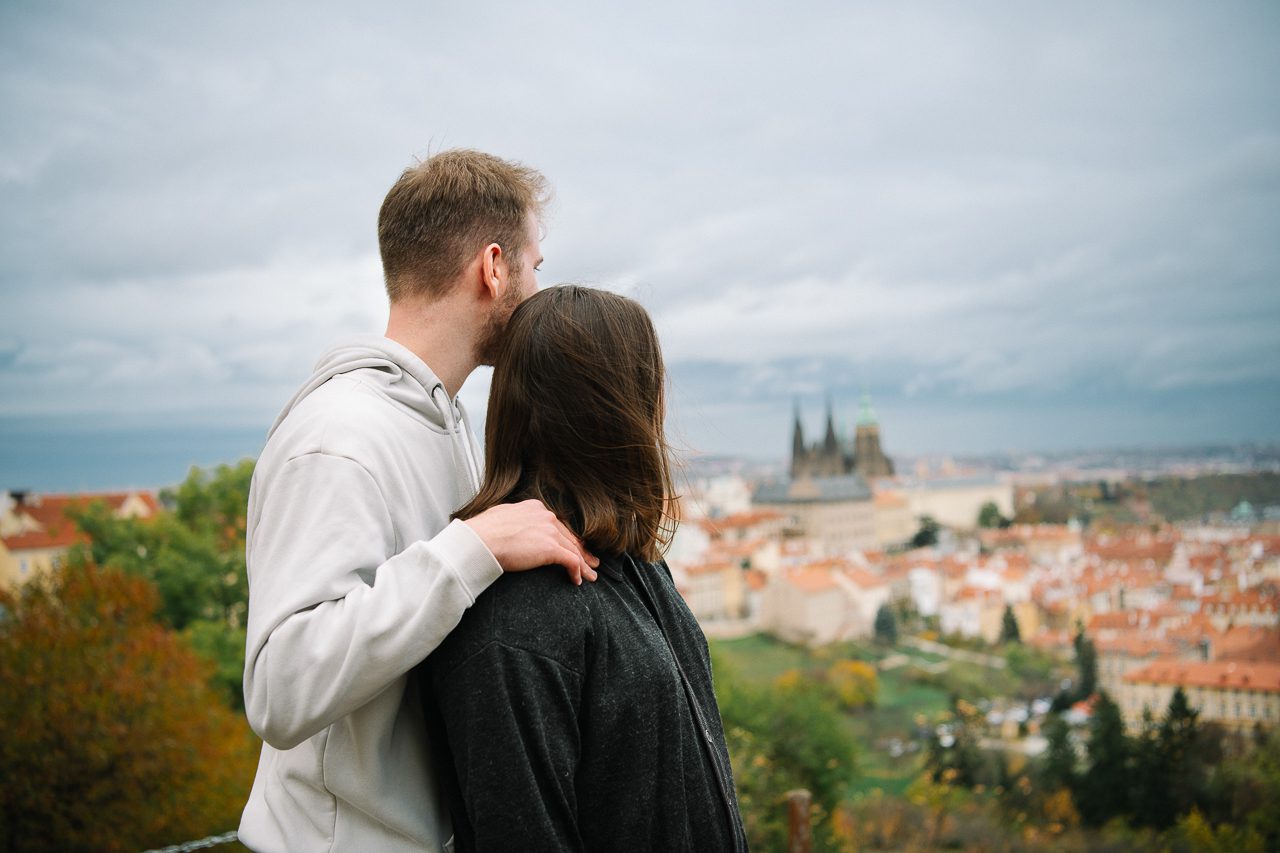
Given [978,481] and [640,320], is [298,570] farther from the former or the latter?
[978,481]

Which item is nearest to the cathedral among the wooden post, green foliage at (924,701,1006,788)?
green foliage at (924,701,1006,788)

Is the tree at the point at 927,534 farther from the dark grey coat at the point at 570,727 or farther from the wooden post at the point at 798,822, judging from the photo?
the dark grey coat at the point at 570,727

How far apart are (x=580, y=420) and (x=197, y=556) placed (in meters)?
17.2

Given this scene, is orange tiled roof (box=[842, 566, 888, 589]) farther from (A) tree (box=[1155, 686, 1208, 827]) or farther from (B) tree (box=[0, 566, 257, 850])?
(B) tree (box=[0, 566, 257, 850])

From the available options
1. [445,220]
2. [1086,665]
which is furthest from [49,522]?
[445,220]

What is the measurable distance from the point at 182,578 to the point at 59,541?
16.3 ft

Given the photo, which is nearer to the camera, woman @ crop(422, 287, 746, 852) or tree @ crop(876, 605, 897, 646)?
woman @ crop(422, 287, 746, 852)

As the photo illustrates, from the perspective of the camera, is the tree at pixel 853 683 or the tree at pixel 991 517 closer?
the tree at pixel 853 683

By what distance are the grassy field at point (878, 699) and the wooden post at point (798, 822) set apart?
37.2ft

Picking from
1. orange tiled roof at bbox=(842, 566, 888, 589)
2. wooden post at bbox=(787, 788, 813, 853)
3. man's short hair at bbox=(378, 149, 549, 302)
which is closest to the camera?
man's short hair at bbox=(378, 149, 549, 302)

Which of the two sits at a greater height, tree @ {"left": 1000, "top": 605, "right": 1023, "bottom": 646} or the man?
the man

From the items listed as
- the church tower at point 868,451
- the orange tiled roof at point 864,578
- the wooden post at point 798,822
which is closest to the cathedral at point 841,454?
the church tower at point 868,451

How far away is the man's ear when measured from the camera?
1186 millimetres

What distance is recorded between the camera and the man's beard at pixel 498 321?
4.00 feet
